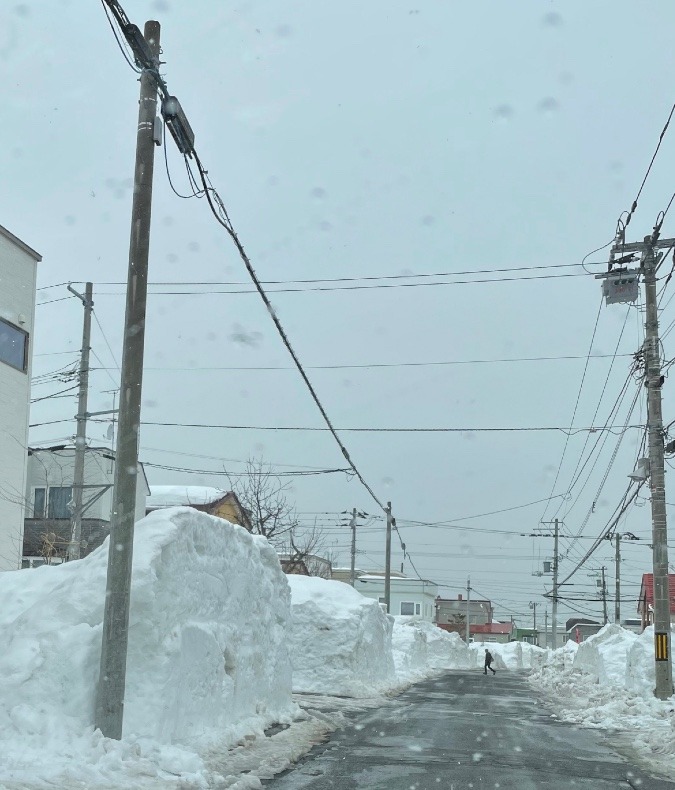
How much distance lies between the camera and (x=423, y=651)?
51344mm

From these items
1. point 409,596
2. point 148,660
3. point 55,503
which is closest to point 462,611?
point 409,596

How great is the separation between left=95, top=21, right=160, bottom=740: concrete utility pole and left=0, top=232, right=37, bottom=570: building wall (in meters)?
12.8

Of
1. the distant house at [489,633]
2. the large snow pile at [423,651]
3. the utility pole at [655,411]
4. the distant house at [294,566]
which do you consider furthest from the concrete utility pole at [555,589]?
the distant house at [489,633]

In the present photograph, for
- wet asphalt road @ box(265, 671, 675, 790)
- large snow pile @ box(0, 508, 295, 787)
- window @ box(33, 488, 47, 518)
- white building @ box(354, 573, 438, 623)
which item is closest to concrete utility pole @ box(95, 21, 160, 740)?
large snow pile @ box(0, 508, 295, 787)

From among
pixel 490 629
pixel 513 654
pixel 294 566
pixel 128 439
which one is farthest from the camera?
pixel 490 629

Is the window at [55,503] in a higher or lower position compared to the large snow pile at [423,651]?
higher

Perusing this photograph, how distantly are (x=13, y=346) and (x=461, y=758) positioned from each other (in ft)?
50.7

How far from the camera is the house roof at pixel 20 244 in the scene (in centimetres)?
2147

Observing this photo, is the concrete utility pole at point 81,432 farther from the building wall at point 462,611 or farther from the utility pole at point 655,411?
the building wall at point 462,611

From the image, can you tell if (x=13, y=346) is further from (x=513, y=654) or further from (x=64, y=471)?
(x=513, y=654)

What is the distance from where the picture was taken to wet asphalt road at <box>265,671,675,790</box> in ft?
31.0

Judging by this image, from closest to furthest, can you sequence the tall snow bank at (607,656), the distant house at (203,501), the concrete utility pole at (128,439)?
the concrete utility pole at (128,439) → the tall snow bank at (607,656) → the distant house at (203,501)

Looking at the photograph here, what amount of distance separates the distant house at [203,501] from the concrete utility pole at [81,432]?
20.7 meters

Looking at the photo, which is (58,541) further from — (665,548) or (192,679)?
(192,679)
